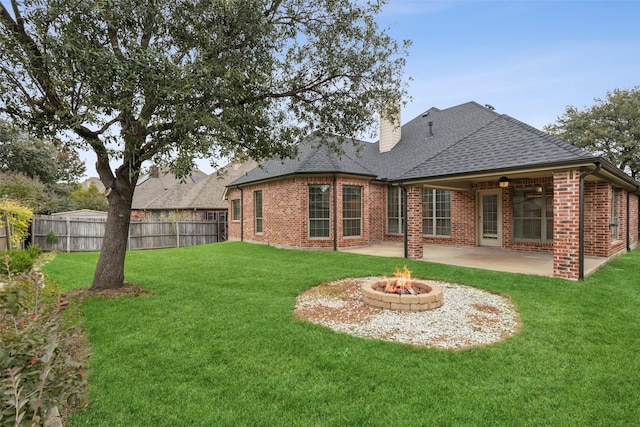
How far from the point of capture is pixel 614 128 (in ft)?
81.4

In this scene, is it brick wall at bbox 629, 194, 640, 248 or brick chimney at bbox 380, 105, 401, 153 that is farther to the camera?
brick chimney at bbox 380, 105, 401, 153

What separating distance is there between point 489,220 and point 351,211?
5.47 meters

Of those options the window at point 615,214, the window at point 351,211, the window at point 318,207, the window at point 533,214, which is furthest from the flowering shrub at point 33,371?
the window at point 615,214

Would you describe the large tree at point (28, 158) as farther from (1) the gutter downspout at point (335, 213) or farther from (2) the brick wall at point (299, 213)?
(1) the gutter downspout at point (335, 213)

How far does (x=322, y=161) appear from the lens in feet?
43.9

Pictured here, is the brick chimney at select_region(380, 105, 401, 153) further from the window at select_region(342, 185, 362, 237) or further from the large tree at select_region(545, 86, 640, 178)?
the large tree at select_region(545, 86, 640, 178)

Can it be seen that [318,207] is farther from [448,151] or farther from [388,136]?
[388,136]

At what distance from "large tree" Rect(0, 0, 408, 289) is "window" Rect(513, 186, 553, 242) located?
7.19 meters

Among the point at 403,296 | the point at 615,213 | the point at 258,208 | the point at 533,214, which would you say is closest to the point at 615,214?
the point at 615,213

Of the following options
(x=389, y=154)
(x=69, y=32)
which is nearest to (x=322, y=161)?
(x=389, y=154)

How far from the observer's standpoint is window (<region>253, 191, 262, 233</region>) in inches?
629

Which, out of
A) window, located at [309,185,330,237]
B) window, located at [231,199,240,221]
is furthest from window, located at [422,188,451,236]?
window, located at [231,199,240,221]

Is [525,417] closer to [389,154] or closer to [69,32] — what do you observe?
[69,32]

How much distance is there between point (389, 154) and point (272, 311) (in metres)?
13.6
